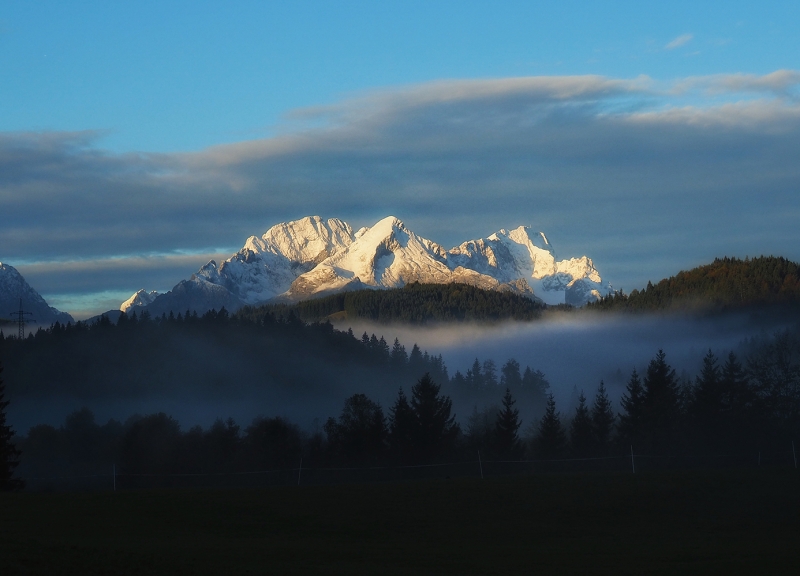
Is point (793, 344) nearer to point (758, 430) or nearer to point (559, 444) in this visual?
point (758, 430)

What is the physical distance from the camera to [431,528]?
141 feet

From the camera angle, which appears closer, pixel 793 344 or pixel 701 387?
pixel 701 387

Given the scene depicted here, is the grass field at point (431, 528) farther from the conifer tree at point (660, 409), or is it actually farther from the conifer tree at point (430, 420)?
the conifer tree at point (430, 420)

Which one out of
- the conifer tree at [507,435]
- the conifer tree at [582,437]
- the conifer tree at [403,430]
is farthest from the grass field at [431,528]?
the conifer tree at [582,437]

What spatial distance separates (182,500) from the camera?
4675 centimetres

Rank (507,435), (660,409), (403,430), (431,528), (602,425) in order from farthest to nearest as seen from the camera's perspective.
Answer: (602,425), (660,409), (507,435), (403,430), (431,528)

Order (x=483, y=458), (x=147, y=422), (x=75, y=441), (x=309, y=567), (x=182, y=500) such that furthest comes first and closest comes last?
1. (x=75, y=441)
2. (x=147, y=422)
3. (x=483, y=458)
4. (x=182, y=500)
5. (x=309, y=567)

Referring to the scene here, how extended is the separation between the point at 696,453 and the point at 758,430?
5.35 metres

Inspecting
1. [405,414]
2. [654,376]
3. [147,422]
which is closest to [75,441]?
[147,422]

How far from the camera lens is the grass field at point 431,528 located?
104ft

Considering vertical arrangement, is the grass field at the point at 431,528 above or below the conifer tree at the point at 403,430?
below

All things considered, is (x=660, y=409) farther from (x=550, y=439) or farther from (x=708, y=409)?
(x=550, y=439)

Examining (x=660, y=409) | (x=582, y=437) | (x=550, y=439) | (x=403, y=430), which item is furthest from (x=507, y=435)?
(x=660, y=409)

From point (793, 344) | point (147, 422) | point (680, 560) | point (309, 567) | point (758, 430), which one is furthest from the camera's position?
point (147, 422)
